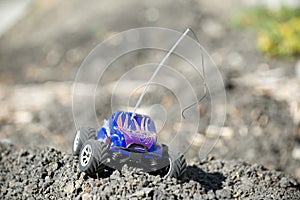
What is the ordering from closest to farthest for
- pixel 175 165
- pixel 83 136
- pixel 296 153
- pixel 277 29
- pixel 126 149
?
1. pixel 126 149
2. pixel 175 165
3. pixel 83 136
4. pixel 296 153
5. pixel 277 29

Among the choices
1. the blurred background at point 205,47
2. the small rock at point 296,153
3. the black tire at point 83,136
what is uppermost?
the blurred background at point 205,47

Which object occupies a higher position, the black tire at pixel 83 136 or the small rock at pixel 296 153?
the small rock at pixel 296 153

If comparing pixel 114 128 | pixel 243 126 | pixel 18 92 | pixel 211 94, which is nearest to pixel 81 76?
pixel 18 92

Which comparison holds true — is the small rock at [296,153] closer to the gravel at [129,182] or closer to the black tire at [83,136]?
the gravel at [129,182]

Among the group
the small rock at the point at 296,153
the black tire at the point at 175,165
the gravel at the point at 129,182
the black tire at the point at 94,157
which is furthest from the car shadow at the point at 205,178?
the small rock at the point at 296,153

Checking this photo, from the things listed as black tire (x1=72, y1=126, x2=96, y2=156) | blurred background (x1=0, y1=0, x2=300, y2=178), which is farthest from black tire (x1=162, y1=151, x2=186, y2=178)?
blurred background (x1=0, y1=0, x2=300, y2=178)

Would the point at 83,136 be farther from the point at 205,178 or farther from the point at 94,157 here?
the point at 205,178

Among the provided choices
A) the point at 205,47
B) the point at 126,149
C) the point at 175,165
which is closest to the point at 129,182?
the point at 126,149
